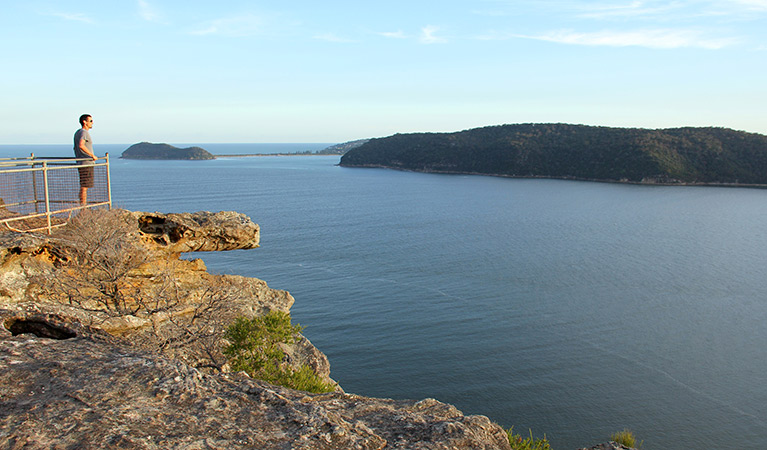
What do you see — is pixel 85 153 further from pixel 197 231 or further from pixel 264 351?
pixel 264 351

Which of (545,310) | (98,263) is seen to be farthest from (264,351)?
(545,310)

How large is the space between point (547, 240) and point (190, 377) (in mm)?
58960

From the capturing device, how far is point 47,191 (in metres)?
11.9

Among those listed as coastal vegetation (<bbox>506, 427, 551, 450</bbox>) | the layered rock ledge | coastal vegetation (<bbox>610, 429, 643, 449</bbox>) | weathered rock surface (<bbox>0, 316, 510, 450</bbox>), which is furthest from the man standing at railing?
coastal vegetation (<bbox>610, 429, 643, 449</bbox>)

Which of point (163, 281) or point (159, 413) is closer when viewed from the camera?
point (159, 413)

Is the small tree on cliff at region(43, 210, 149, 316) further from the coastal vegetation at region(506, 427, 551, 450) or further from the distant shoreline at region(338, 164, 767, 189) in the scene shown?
the distant shoreline at region(338, 164, 767, 189)

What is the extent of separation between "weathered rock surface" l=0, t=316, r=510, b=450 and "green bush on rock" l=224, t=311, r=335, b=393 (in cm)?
976

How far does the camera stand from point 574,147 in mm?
145125

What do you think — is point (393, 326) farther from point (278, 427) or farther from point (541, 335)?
point (278, 427)

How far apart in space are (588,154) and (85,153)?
469ft

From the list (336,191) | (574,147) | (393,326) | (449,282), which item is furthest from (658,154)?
(393,326)

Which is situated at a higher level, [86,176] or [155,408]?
[86,176]

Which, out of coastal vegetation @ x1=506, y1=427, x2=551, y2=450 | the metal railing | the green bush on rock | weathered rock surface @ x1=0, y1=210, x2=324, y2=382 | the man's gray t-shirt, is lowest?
coastal vegetation @ x1=506, y1=427, x2=551, y2=450

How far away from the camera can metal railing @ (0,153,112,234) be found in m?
11.9
